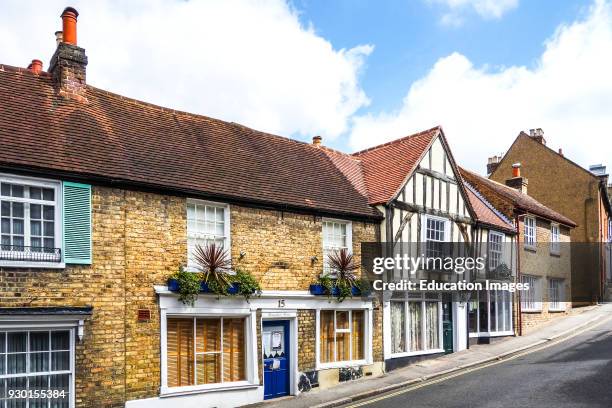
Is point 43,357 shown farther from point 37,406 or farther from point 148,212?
point 148,212

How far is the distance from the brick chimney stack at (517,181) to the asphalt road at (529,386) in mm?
13943

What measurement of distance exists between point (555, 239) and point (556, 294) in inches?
101

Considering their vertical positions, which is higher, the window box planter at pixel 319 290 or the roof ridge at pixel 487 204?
the roof ridge at pixel 487 204

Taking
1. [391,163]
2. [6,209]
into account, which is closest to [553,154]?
Answer: [391,163]

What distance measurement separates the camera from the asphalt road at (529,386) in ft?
43.5

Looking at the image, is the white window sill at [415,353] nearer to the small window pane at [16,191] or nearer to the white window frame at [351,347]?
the white window frame at [351,347]

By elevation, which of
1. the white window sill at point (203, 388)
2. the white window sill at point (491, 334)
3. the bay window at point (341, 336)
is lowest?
the white window sill at point (491, 334)

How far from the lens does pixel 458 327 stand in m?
21.6

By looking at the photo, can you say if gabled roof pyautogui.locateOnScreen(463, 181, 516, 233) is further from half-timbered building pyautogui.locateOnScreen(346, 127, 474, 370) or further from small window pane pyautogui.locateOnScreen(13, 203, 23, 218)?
small window pane pyautogui.locateOnScreen(13, 203, 23, 218)

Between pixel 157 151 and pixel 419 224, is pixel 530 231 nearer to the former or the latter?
pixel 419 224

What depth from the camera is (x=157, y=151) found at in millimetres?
14781

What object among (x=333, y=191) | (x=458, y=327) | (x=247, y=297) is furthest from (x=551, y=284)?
(x=247, y=297)

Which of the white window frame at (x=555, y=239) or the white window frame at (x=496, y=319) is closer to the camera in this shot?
the white window frame at (x=496, y=319)

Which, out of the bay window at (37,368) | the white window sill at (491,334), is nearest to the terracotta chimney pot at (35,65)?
the bay window at (37,368)
